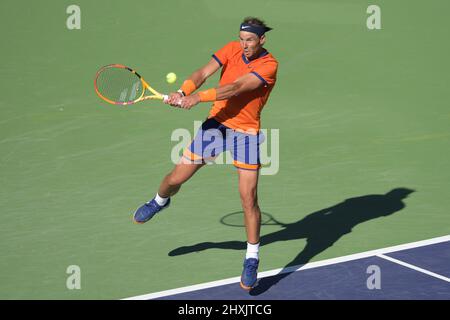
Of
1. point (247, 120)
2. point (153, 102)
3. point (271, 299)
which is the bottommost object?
point (271, 299)

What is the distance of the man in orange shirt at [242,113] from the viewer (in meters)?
9.20

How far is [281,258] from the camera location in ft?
33.8

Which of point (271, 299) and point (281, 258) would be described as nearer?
point (271, 299)

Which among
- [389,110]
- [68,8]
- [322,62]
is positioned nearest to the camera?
[389,110]

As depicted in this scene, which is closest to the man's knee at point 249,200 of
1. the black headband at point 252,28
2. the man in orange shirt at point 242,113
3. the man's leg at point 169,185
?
the man in orange shirt at point 242,113

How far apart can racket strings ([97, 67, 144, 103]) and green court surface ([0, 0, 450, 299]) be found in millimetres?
1724

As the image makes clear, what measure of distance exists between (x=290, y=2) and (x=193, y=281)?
11039 millimetres

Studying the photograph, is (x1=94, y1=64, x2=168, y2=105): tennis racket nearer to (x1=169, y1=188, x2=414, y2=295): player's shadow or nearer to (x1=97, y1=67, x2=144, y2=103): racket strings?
(x1=97, y1=67, x2=144, y2=103): racket strings

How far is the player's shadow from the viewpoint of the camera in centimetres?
1031

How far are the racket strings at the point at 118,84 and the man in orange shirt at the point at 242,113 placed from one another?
0.91 m

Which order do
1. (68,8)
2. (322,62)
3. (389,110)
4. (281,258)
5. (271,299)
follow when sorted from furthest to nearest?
(68,8), (322,62), (389,110), (281,258), (271,299)

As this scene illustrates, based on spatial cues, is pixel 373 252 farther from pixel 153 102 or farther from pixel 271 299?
pixel 153 102

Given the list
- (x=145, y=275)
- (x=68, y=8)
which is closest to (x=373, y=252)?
(x=145, y=275)

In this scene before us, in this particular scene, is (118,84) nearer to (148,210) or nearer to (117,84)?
(117,84)
